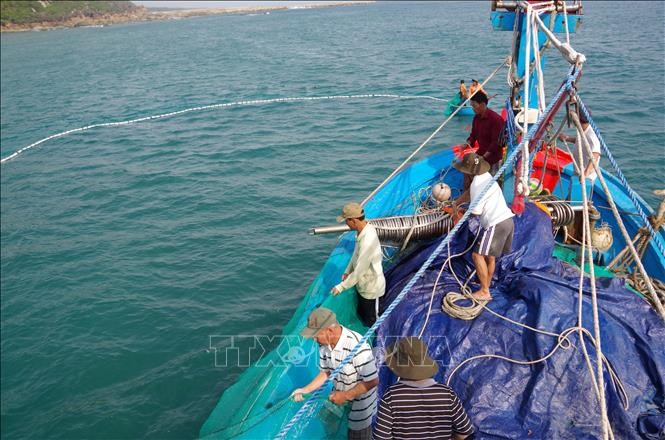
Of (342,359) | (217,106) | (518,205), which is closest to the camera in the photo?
(342,359)

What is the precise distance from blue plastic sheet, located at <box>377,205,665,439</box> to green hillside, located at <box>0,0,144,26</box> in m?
111

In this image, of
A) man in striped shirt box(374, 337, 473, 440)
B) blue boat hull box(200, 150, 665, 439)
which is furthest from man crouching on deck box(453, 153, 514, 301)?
man in striped shirt box(374, 337, 473, 440)

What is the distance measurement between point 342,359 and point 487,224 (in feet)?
6.96

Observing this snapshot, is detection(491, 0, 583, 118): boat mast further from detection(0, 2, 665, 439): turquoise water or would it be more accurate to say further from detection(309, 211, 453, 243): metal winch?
detection(0, 2, 665, 439): turquoise water

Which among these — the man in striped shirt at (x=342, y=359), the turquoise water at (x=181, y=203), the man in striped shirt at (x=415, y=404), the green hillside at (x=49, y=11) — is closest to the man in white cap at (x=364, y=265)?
the man in striped shirt at (x=342, y=359)

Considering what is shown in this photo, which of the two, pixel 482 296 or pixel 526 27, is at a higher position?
pixel 526 27

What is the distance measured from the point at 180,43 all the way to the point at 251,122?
1535 inches

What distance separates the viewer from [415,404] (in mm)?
2859

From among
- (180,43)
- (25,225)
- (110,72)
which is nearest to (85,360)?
(25,225)

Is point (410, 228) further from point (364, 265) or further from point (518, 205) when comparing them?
point (364, 265)

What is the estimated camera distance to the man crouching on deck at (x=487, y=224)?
4.69 m

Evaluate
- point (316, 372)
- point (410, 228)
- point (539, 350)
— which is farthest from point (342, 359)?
point (410, 228)

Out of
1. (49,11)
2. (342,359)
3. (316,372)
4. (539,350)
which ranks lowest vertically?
(316,372)

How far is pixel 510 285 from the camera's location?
4914 mm
